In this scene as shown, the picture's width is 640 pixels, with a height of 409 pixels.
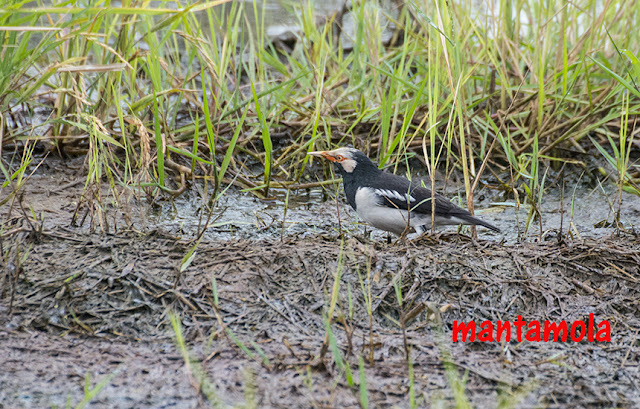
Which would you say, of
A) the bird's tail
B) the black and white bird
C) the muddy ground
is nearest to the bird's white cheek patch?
the black and white bird

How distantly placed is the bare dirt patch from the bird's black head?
90 cm

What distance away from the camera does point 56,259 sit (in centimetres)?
308

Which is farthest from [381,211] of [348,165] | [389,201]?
[348,165]

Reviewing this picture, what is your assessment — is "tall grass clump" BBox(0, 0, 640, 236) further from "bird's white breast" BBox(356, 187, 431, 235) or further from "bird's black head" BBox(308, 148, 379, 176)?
"bird's white breast" BBox(356, 187, 431, 235)

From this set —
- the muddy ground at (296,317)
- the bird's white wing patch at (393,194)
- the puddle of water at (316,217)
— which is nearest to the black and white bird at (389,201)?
the bird's white wing patch at (393,194)

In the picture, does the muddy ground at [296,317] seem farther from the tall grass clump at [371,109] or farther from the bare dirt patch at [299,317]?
the tall grass clump at [371,109]

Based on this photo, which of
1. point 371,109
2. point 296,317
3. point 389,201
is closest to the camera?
point 296,317

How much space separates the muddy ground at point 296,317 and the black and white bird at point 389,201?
360mm

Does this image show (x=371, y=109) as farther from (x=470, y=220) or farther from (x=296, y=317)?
(x=296, y=317)

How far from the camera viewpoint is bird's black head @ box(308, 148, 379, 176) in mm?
4379

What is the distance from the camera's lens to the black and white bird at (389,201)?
402cm

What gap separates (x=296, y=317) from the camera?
113 inches

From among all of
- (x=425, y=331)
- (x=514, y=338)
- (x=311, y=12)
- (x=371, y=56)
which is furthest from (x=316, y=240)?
(x=311, y=12)

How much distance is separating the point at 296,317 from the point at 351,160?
1.74m
